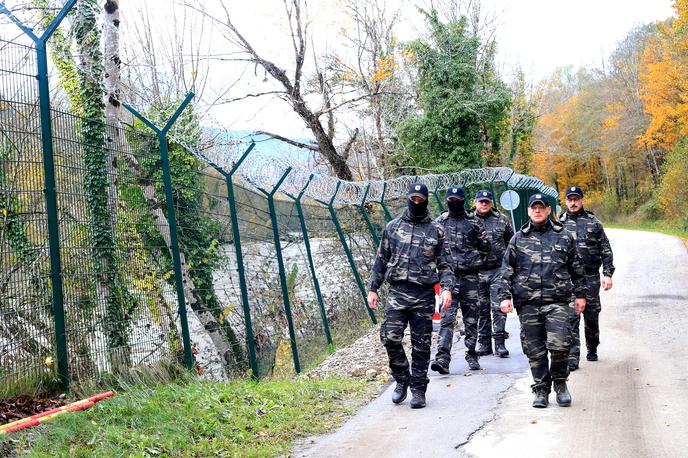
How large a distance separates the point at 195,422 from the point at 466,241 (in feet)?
Result: 14.1

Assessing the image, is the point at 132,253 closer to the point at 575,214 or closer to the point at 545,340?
the point at 545,340

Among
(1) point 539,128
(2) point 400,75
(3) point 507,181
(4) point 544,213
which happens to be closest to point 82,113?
(4) point 544,213

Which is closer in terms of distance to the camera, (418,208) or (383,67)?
(418,208)

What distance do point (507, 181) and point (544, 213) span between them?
47.6 ft

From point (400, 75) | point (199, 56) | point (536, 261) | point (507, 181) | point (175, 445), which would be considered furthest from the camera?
point (400, 75)

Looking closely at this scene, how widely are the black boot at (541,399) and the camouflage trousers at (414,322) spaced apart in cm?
102

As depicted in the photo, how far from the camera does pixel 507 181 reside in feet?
68.3

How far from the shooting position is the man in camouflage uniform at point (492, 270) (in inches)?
353

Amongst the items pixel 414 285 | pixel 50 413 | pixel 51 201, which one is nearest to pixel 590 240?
pixel 414 285

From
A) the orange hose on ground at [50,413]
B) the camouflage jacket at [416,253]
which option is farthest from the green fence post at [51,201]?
the camouflage jacket at [416,253]

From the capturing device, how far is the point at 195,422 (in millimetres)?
5676

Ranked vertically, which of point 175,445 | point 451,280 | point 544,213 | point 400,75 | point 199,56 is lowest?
point 175,445

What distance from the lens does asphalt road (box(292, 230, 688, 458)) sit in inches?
211

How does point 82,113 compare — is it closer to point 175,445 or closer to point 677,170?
point 175,445
